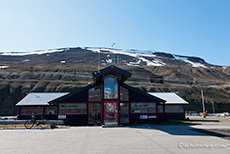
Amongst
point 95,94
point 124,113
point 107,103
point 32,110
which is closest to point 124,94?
point 124,113

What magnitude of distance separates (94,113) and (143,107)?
6.79 meters

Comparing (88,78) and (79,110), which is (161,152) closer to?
(79,110)

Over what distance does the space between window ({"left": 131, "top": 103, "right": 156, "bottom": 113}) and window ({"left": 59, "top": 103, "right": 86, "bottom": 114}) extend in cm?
679

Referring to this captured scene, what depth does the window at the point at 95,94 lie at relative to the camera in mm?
23453

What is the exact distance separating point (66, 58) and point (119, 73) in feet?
514

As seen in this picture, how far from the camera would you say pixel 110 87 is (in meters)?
22.5

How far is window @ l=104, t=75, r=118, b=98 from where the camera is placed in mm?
22281

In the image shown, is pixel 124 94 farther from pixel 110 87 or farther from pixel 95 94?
pixel 95 94

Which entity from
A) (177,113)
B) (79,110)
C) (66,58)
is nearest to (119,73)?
(79,110)

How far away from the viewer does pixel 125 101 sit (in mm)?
23406

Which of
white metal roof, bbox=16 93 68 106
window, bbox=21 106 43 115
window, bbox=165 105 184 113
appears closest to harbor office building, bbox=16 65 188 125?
window, bbox=21 106 43 115

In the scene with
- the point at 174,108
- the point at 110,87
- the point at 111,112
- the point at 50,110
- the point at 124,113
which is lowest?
the point at 124,113

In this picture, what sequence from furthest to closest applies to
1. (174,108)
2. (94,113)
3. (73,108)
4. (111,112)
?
(174,108)
(94,113)
(73,108)
(111,112)

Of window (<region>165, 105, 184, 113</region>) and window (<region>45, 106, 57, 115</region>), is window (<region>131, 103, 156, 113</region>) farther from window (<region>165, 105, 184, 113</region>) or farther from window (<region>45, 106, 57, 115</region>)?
window (<region>45, 106, 57, 115</region>)
